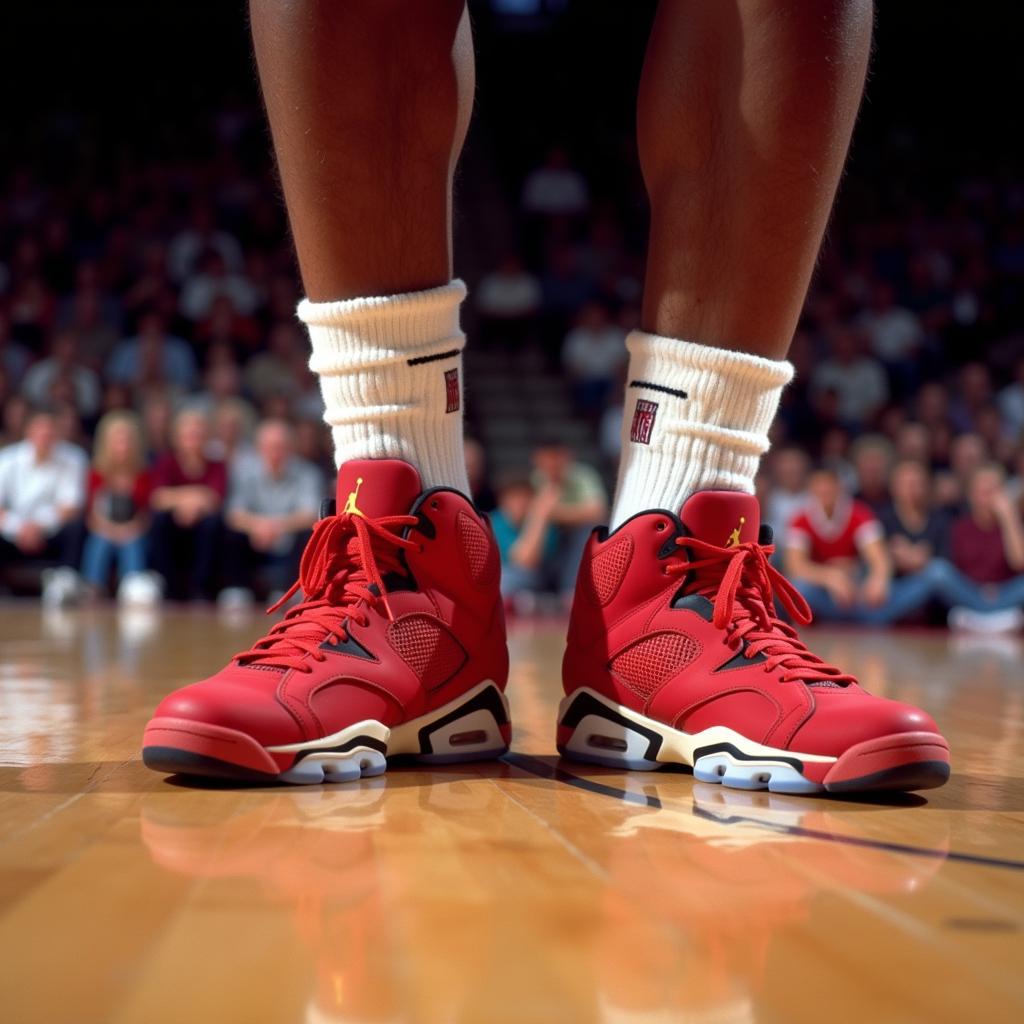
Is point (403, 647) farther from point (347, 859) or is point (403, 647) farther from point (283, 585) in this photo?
point (283, 585)

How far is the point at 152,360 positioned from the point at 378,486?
4372 millimetres

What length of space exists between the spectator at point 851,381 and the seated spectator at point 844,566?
1.38 metres

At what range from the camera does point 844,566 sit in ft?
12.8

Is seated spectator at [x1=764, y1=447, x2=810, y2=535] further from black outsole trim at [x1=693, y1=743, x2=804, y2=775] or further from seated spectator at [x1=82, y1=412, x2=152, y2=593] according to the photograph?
black outsole trim at [x1=693, y1=743, x2=804, y2=775]

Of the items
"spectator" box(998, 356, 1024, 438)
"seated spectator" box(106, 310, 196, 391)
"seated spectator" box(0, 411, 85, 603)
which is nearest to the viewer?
"seated spectator" box(0, 411, 85, 603)

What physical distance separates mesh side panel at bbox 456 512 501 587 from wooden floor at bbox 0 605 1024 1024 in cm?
11

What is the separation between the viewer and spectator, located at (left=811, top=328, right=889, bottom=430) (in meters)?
5.33

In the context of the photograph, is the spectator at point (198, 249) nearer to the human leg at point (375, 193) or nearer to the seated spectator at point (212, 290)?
the seated spectator at point (212, 290)

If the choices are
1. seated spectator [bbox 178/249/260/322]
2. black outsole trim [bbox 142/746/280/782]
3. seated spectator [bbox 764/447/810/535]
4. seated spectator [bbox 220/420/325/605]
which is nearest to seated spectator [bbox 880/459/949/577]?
seated spectator [bbox 764/447/810/535]

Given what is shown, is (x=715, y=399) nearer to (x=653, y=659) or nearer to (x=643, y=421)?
(x=643, y=421)

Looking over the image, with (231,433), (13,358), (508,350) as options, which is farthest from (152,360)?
(508,350)

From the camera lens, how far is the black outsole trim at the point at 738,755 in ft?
2.10

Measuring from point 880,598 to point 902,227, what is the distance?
3518mm

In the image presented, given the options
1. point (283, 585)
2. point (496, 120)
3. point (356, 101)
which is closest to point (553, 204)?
point (496, 120)
